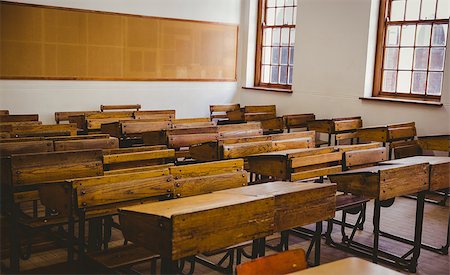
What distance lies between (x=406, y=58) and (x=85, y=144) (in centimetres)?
507

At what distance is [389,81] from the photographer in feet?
26.3

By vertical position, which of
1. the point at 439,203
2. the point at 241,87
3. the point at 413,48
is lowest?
the point at 439,203

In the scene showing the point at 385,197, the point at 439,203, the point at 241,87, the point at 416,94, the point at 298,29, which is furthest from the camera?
the point at 241,87

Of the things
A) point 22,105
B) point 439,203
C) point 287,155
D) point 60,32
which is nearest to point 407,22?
point 439,203

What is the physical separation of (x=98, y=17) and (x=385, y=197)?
597 cm

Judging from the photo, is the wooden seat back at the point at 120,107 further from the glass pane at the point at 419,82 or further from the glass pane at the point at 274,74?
the glass pane at the point at 419,82

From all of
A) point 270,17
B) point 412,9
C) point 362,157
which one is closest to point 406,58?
point 412,9

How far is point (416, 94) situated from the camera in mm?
7629

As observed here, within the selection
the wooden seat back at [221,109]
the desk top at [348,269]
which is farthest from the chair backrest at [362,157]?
the wooden seat back at [221,109]

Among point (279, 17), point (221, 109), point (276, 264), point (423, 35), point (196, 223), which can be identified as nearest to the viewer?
point (276, 264)

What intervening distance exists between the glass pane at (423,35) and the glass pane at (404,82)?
1.50 ft

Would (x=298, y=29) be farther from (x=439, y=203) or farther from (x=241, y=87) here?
(x=439, y=203)

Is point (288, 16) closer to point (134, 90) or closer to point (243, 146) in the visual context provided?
point (134, 90)

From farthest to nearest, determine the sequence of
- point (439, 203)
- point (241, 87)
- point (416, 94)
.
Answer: point (241, 87)
point (416, 94)
point (439, 203)
